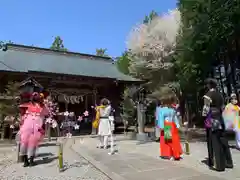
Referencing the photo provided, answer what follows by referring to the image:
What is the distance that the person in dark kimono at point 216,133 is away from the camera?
172 inches

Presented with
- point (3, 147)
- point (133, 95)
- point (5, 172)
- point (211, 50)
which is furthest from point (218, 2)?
point (3, 147)

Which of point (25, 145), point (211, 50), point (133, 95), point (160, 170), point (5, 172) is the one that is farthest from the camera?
point (133, 95)

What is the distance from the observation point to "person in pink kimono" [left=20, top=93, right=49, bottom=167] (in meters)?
5.33

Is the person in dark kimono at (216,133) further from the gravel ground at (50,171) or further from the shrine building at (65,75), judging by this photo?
the shrine building at (65,75)

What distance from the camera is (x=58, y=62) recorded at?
50.5 feet

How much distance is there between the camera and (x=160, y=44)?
19.2 metres

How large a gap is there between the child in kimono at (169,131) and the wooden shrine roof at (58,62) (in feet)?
25.2

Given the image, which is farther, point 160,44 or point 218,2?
point 160,44

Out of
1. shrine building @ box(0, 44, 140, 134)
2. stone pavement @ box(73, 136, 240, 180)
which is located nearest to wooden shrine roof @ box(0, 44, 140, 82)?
shrine building @ box(0, 44, 140, 134)

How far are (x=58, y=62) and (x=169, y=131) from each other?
39.2 feet

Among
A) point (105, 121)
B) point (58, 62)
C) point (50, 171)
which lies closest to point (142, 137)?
point (105, 121)

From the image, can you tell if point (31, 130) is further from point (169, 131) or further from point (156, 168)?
point (169, 131)

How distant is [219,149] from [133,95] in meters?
6.53

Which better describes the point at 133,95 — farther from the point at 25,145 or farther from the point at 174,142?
the point at 25,145
